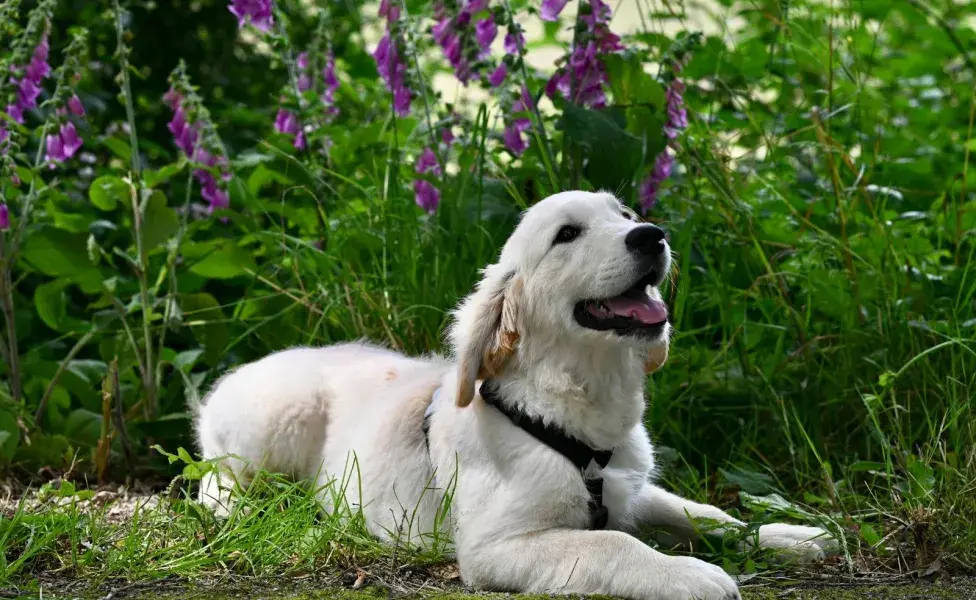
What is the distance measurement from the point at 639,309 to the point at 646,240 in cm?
22

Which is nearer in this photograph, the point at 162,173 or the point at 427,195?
the point at 162,173

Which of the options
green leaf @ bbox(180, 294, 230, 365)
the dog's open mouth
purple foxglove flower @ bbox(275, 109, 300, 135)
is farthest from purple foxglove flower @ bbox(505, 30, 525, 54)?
the dog's open mouth

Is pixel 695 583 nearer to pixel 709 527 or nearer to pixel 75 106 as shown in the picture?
pixel 709 527

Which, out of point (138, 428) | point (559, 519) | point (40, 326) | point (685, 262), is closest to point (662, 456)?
point (685, 262)

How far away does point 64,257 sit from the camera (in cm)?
531

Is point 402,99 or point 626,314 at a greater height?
point 402,99

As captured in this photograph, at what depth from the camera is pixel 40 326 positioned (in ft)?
20.7

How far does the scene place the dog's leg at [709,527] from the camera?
11.9ft

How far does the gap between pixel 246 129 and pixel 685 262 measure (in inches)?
197

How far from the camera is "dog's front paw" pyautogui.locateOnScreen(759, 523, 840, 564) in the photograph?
11.9ft

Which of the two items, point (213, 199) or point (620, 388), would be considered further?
point (213, 199)

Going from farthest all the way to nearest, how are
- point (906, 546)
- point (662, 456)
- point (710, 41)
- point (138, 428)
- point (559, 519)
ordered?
A: point (710, 41)
point (138, 428)
point (662, 456)
point (906, 546)
point (559, 519)

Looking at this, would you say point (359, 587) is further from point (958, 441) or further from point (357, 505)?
point (958, 441)

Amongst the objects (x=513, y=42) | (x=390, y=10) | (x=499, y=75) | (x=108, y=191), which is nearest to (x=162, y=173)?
(x=108, y=191)
